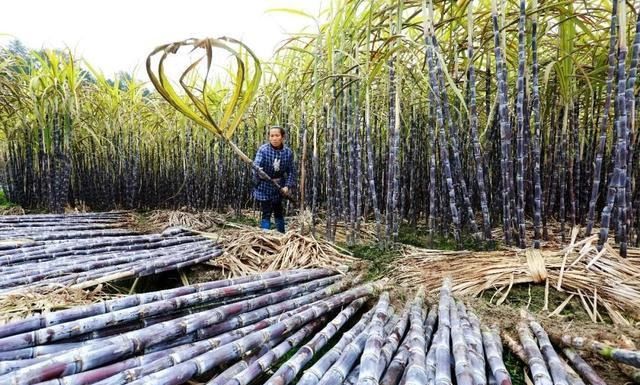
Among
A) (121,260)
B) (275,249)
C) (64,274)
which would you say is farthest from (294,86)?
(64,274)

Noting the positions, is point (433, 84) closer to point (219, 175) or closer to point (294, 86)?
point (294, 86)

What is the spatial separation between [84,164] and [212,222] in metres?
2.47

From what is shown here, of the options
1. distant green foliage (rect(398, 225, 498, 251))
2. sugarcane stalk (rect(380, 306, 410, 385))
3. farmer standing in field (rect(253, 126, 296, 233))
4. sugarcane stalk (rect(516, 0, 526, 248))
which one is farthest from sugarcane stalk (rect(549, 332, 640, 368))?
farmer standing in field (rect(253, 126, 296, 233))

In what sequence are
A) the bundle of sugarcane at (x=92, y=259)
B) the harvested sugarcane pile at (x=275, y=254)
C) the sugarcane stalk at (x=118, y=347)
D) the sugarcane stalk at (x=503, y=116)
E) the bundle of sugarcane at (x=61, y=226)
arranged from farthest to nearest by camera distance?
the bundle of sugarcane at (x=61, y=226), the harvested sugarcane pile at (x=275, y=254), the sugarcane stalk at (x=503, y=116), the bundle of sugarcane at (x=92, y=259), the sugarcane stalk at (x=118, y=347)

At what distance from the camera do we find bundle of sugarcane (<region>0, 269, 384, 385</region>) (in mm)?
683

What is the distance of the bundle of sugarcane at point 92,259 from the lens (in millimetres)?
1235

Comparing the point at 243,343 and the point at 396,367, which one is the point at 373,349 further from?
the point at 243,343

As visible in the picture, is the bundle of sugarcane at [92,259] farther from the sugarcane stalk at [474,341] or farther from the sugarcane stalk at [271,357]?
the sugarcane stalk at [474,341]

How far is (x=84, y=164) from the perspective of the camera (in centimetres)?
434

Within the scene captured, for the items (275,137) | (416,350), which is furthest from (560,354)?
(275,137)

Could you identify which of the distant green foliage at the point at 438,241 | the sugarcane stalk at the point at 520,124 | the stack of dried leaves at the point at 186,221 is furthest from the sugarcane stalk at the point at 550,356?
the stack of dried leaves at the point at 186,221

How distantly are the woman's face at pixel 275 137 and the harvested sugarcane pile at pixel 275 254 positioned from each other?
76cm

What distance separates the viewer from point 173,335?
85cm

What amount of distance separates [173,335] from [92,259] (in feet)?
2.88
